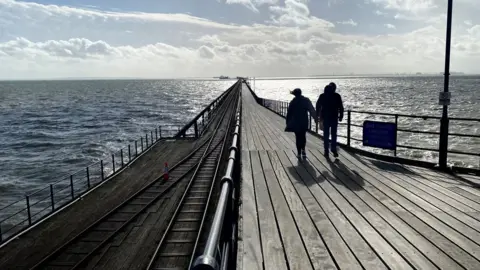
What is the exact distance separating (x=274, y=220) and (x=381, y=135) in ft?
18.6

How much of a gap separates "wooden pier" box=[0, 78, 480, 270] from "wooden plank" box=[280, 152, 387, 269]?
0.5 inches

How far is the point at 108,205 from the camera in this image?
41.3 feet

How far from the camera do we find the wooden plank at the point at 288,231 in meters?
3.75

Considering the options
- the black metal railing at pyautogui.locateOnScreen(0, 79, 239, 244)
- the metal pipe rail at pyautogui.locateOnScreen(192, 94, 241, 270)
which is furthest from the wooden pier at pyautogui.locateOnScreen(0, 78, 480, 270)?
the black metal railing at pyautogui.locateOnScreen(0, 79, 239, 244)

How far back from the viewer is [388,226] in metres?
4.63

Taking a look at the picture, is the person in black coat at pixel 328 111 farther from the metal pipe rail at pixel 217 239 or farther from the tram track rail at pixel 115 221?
the tram track rail at pixel 115 221

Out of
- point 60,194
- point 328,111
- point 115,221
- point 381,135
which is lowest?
point 60,194

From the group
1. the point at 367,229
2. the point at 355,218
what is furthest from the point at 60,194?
the point at 367,229

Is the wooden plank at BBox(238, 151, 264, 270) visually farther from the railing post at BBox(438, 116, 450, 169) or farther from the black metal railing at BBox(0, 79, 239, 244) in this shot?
the black metal railing at BBox(0, 79, 239, 244)

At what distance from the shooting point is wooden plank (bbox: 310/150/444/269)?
382cm

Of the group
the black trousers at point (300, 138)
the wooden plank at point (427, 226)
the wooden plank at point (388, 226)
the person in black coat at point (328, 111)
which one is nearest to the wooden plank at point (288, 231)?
the wooden plank at point (388, 226)

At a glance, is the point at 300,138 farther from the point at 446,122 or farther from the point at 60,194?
the point at 60,194

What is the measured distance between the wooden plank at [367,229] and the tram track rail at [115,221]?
18.7 feet

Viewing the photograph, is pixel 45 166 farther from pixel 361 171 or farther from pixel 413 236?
pixel 413 236
